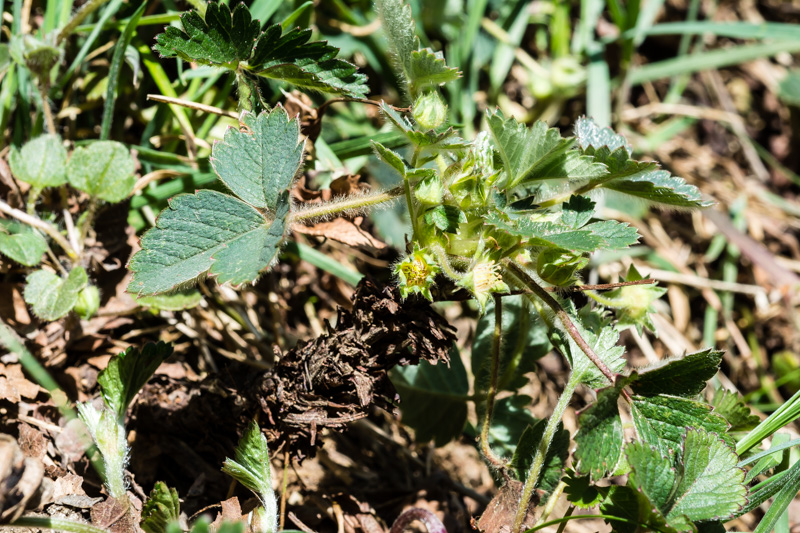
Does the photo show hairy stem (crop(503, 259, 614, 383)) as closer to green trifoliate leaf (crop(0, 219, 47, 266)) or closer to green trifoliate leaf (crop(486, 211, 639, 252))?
green trifoliate leaf (crop(486, 211, 639, 252))

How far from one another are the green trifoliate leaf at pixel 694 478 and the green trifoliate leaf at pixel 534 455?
248mm

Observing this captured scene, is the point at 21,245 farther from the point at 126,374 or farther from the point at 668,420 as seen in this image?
the point at 668,420

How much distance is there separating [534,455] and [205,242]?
37.3 inches

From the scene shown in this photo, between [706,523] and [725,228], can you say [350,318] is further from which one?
[725,228]

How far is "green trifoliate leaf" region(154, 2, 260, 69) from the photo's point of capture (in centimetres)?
158

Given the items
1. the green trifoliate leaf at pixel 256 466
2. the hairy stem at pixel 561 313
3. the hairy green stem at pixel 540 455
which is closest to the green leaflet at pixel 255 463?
the green trifoliate leaf at pixel 256 466

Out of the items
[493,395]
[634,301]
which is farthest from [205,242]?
[634,301]

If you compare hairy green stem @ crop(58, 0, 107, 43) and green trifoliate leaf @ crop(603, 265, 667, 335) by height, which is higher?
hairy green stem @ crop(58, 0, 107, 43)

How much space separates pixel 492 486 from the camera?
7.57ft

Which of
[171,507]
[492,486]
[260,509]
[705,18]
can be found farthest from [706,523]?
[705,18]

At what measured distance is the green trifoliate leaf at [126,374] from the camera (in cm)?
158

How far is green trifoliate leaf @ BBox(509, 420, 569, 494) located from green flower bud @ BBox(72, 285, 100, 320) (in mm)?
1208

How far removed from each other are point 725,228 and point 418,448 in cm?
190

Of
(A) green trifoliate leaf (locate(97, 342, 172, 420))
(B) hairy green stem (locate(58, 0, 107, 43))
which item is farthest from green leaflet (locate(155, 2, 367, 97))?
(A) green trifoliate leaf (locate(97, 342, 172, 420))
